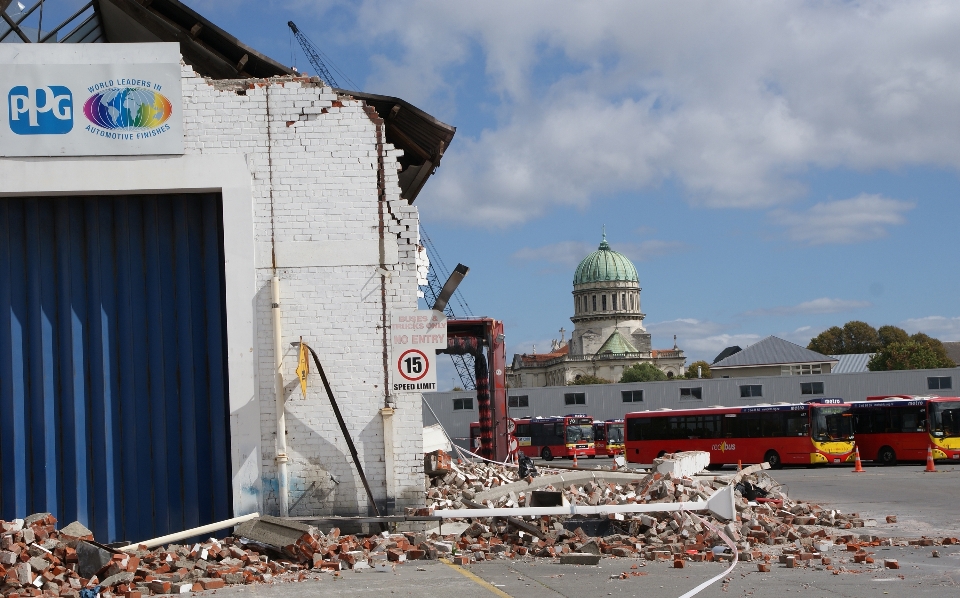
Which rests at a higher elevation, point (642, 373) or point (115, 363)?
point (642, 373)

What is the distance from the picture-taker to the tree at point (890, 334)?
357 feet

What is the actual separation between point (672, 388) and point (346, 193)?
188 feet

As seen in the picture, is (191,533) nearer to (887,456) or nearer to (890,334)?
(887,456)

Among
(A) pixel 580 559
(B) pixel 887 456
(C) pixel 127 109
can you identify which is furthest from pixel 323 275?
(B) pixel 887 456

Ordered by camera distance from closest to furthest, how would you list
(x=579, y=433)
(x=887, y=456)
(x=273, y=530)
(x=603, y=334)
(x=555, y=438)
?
(x=273, y=530) → (x=887, y=456) → (x=555, y=438) → (x=579, y=433) → (x=603, y=334)

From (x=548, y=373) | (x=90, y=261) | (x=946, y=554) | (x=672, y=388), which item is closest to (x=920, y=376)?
(x=672, y=388)

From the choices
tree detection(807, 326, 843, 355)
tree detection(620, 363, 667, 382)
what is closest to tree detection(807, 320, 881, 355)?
tree detection(807, 326, 843, 355)

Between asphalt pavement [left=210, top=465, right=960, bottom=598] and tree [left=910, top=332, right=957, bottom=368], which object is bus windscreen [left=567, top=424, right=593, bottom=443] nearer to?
asphalt pavement [left=210, top=465, right=960, bottom=598]

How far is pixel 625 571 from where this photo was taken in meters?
9.73

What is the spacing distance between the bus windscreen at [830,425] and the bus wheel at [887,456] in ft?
4.34

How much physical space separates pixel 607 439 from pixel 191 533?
45231 mm

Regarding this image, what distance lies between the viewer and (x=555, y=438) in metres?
52.2

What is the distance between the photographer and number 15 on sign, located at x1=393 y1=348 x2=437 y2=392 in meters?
11.9

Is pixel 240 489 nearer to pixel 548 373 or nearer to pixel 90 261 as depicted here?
pixel 90 261
